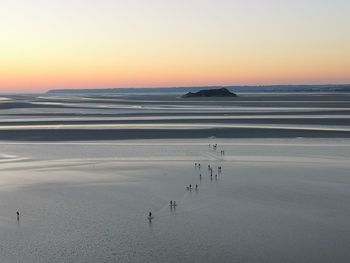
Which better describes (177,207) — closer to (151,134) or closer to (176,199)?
(176,199)

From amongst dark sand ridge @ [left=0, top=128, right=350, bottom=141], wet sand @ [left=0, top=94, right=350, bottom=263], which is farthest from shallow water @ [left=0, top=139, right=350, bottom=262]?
dark sand ridge @ [left=0, top=128, right=350, bottom=141]

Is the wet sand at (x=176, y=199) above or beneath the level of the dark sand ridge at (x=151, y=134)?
above

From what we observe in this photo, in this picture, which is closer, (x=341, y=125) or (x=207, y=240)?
(x=207, y=240)

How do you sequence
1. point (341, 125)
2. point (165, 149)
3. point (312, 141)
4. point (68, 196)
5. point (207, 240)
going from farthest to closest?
1. point (341, 125)
2. point (312, 141)
3. point (165, 149)
4. point (68, 196)
5. point (207, 240)

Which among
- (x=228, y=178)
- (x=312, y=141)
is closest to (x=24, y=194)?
(x=228, y=178)

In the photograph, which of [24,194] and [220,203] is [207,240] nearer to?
[220,203]

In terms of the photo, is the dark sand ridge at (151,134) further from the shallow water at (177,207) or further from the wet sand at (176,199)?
the shallow water at (177,207)

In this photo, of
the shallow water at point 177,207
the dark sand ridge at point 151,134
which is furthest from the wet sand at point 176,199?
the dark sand ridge at point 151,134

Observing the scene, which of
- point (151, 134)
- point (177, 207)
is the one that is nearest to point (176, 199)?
point (177, 207)

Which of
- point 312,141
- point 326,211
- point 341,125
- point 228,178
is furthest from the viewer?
point 341,125
